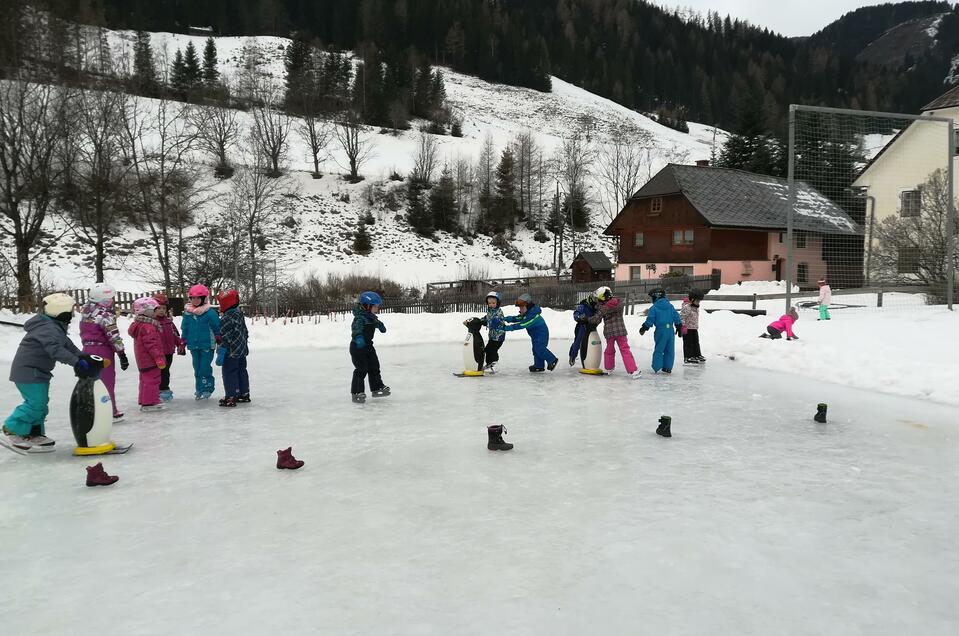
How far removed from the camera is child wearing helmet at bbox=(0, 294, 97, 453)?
5.89m

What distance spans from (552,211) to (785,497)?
52.8 meters

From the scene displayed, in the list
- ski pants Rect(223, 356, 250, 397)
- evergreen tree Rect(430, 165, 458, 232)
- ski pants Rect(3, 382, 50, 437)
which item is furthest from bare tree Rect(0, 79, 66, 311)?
evergreen tree Rect(430, 165, 458, 232)

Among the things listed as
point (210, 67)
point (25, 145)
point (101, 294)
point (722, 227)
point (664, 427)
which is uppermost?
point (210, 67)

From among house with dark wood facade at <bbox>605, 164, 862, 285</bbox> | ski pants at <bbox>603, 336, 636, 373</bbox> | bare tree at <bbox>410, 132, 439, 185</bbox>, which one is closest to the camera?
ski pants at <bbox>603, 336, 636, 373</bbox>

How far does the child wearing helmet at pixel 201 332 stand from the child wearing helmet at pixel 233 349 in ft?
0.70

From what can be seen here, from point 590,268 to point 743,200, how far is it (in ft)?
33.1

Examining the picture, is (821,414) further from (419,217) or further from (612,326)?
(419,217)

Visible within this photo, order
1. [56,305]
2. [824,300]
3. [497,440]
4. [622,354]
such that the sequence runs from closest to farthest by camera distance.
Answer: [497,440] < [56,305] < [622,354] < [824,300]

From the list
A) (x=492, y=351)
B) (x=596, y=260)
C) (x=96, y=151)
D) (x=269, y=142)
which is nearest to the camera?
(x=492, y=351)

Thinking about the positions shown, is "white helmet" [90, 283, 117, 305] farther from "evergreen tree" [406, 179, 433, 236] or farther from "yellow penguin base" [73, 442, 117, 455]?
"evergreen tree" [406, 179, 433, 236]

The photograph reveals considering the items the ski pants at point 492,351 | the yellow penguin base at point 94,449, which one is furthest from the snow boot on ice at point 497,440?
the ski pants at point 492,351

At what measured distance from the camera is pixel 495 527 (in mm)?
4004

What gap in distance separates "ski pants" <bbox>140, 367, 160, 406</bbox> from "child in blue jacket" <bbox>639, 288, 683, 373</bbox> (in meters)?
7.47

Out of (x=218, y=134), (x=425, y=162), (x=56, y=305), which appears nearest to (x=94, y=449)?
(x=56, y=305)
